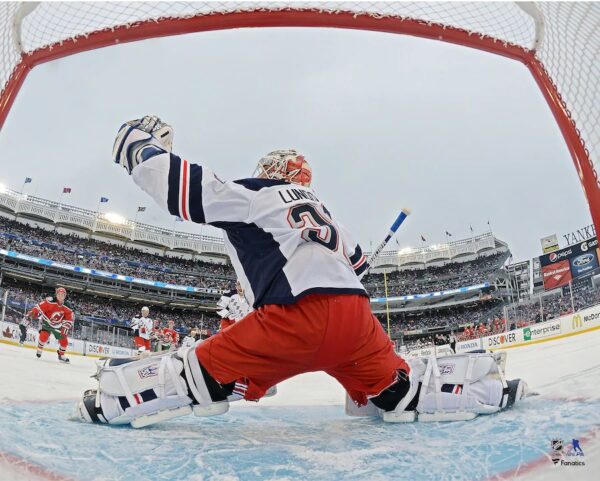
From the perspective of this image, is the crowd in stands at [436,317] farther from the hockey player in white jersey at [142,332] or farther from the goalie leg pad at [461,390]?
the goalie leg pad at [461,390]

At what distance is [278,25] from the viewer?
2367 mm

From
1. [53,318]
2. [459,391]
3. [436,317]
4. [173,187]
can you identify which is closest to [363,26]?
[173,187]

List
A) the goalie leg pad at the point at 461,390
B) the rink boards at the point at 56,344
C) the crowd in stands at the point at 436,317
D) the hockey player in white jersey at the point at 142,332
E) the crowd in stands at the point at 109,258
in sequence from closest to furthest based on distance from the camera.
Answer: the goalie leg pad at the point at 461,390 < the rink boards at the point at 56,344 < the hockey player in white jersey at the point at 142,332 < the crowd in stands at the point at 109,258 < the crowd in stands at the point at 436,317

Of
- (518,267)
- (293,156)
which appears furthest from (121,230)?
(293,156)

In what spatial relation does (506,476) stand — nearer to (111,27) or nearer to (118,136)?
(118,136)

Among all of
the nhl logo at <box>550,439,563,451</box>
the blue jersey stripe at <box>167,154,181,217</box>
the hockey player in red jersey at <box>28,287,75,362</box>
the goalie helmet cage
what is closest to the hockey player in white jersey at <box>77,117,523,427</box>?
the blue jersey stripe at <box>167,154,181,217</box>

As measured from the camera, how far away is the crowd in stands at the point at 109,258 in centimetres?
2334

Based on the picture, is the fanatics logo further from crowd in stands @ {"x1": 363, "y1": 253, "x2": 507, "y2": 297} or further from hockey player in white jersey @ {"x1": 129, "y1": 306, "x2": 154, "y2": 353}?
crowd in stands @ {"x1": 363, "y1": 253, "x2": 507, "y2": 297}

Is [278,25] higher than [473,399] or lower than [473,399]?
higher

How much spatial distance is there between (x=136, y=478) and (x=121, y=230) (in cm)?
2990

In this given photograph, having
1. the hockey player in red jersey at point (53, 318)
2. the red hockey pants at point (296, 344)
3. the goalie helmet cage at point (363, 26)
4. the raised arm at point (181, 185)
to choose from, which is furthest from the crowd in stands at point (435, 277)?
the raised arm at point (181, 185)

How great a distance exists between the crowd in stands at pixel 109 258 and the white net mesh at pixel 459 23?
2424cm

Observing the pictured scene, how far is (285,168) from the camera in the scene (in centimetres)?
176

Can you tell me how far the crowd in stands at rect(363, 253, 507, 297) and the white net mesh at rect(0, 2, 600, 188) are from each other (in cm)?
2784
